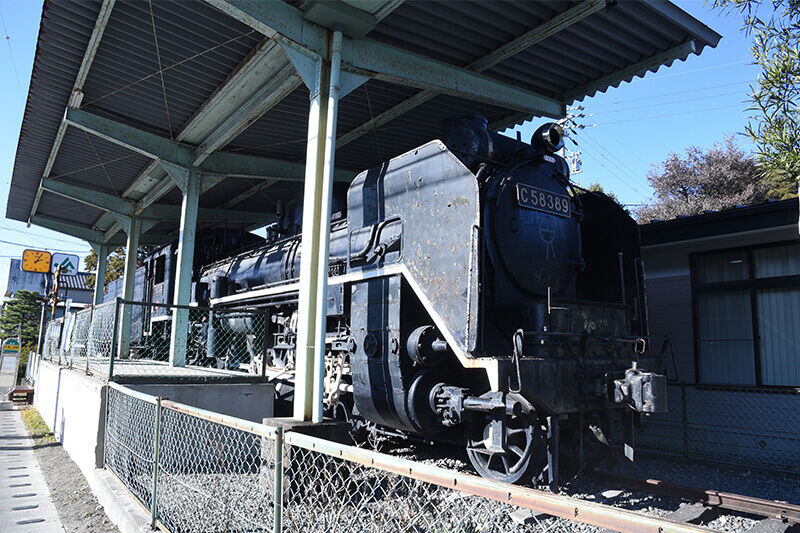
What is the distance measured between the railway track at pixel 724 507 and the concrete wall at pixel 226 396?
4680 millimetres

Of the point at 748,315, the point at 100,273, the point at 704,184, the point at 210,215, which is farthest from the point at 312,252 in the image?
the point at 704,184

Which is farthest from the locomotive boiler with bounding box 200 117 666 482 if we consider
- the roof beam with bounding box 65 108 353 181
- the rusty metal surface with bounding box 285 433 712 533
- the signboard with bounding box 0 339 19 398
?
the signboard with bounding box 0 339 19 398

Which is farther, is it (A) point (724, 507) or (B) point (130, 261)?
(B) point (130, 261)

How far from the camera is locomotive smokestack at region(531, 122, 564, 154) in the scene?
624 centimetres

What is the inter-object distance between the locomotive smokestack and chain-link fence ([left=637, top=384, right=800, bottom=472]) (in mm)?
4148

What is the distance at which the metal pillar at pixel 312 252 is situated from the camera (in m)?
Answer: 5.72

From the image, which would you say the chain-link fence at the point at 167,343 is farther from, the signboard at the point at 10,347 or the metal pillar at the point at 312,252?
the signboard at the point at 10,347

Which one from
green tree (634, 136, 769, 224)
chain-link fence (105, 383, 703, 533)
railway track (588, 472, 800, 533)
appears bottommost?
railway track (588, 472, 800, 533)

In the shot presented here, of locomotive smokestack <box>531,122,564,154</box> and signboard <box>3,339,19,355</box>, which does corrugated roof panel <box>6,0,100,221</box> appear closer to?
locomotive smokestack <box>531,122,564,154</box>

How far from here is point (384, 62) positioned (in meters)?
6.71

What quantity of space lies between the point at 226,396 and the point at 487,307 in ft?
12.2

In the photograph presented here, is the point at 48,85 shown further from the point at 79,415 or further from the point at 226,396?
the point at 226,396

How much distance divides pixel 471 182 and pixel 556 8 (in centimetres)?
282

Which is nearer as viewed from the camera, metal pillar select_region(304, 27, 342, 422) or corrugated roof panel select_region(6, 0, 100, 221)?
metal pillar select_region(304, 27, 342, 422)
